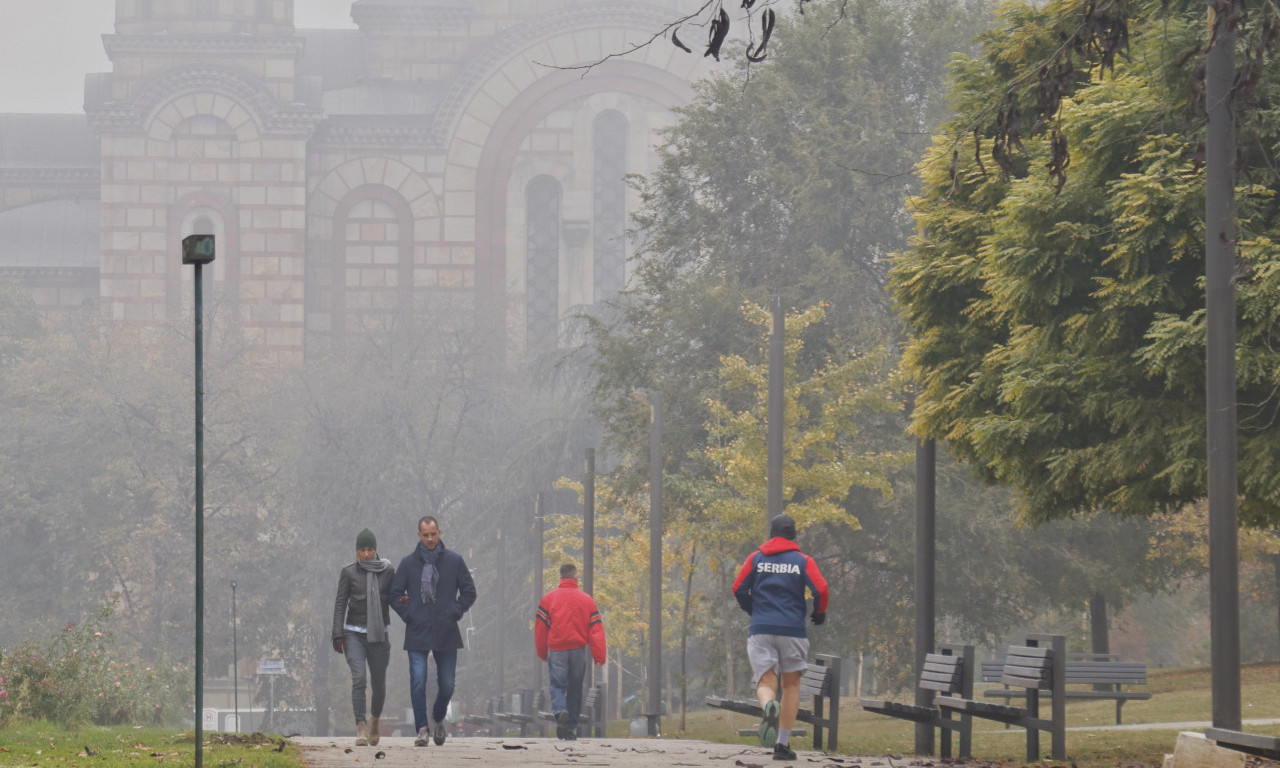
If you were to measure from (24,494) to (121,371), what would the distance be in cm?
1047

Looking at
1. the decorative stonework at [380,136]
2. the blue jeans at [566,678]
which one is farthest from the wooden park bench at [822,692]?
the decorative stonework at [380,136]

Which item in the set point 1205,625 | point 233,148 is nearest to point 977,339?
point 1205,625

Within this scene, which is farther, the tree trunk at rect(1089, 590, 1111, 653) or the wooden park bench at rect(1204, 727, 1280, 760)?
the tree trunk at rect(1089, 590, 1111, 653)

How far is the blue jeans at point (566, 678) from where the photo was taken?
1931 cm

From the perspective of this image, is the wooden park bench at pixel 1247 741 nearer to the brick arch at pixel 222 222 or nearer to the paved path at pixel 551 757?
the paved path at pixel 551 757

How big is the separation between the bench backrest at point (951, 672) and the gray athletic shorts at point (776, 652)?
7.68 ft

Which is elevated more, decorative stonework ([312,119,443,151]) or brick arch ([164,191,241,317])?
decorative stonework ([312,119,443,151])

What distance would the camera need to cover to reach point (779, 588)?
13.4m

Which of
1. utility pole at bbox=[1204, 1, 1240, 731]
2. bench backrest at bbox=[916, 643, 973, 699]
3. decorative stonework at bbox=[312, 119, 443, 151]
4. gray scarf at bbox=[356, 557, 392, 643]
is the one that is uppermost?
decorative stonework at bbox=[312, 119, 443, 151]

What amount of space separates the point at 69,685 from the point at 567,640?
5.84 metres

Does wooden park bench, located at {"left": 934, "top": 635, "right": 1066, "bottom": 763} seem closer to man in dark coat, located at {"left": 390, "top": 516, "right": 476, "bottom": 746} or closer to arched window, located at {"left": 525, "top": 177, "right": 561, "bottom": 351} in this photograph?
man in dark coat, located at {"left": 390, "top": 516, "right": 476, "bottom": 746}

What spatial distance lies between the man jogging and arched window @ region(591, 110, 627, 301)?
215 feet

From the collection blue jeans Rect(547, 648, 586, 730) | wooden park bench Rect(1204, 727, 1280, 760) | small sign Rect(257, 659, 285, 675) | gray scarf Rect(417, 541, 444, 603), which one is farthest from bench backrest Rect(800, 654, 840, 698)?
small sign Rect(257, 659, 285, 675)

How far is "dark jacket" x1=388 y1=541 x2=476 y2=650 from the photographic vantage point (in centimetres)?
1517
